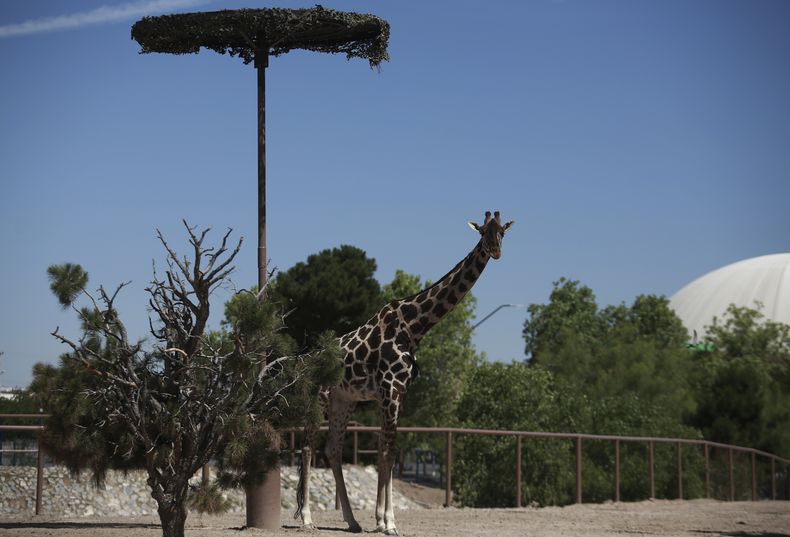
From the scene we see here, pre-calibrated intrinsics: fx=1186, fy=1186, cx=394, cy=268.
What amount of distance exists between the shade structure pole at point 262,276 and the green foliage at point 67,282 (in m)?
2.79

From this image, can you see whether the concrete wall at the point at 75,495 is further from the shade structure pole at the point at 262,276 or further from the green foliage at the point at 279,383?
the green foliage at the point at 279,383

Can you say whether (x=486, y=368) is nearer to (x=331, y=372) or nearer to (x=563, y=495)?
(x=563, y=495)

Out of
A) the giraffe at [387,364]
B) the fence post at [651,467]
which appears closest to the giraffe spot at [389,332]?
the giraffe at [387,364]

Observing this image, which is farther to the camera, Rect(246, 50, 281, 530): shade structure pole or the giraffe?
the giraffe

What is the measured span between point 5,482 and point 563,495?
33.6ft

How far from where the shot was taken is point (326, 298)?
115 ft

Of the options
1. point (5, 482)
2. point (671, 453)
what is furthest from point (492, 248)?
point (671, 453)

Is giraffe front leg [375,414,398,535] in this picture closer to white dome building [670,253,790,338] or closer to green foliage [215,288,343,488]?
green foliage [215,288,343,488]

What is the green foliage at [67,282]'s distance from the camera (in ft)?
34.5

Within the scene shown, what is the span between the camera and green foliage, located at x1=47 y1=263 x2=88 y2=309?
10.5 metres

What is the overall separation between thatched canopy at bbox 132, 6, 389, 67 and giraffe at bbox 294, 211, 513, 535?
2.53m

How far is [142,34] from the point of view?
13.3 metres

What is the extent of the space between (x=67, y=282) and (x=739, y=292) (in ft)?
336

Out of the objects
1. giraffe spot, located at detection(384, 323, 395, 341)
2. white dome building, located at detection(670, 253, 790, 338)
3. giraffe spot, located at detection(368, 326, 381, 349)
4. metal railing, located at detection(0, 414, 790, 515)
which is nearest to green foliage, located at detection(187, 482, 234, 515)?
giraffe spot, located at detection(368, 326, 381, 349)
